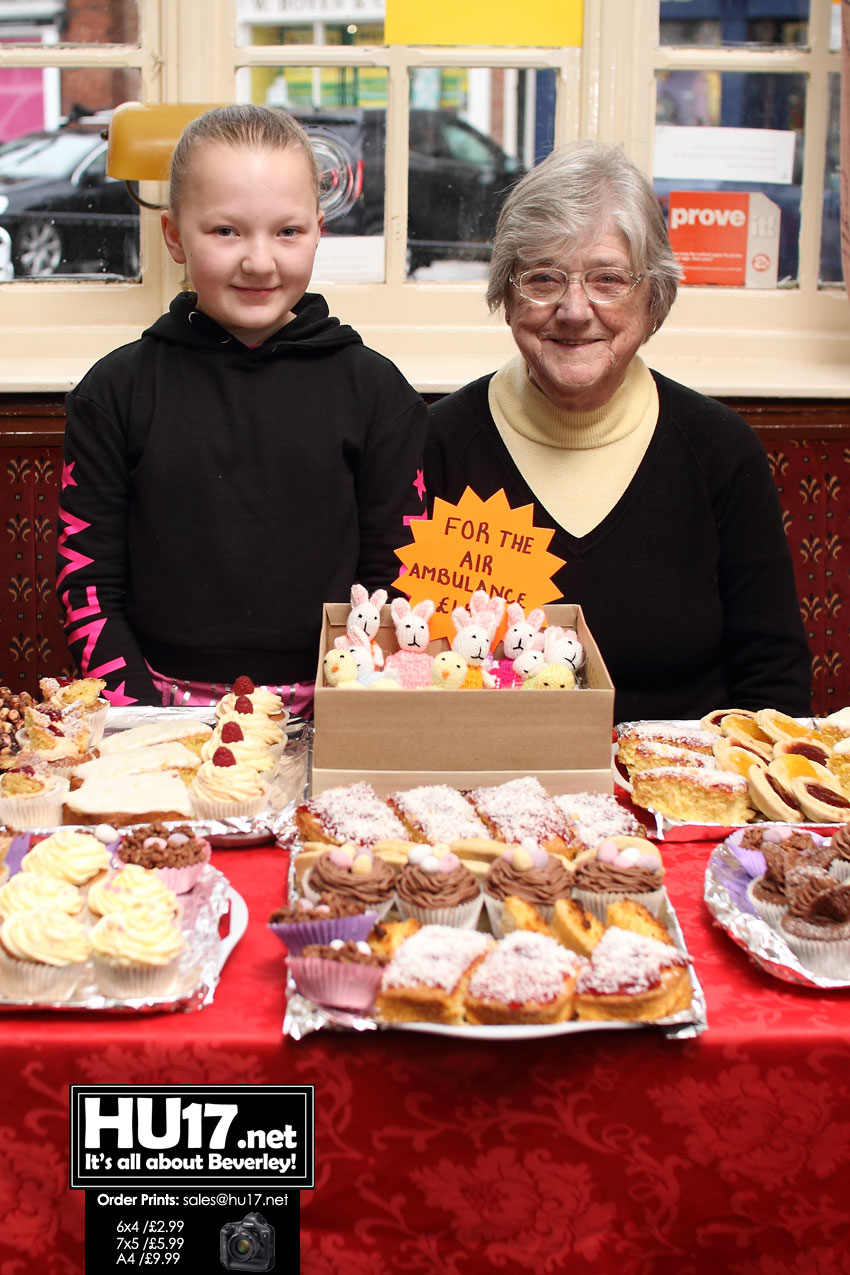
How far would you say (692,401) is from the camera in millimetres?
2246

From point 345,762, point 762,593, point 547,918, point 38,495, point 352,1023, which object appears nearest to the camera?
point 352,1023

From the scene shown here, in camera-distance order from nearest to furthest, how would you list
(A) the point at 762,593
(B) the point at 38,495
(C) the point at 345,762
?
(C) the point at 345,762 < (A) the point at 762,593 < (B) the point at 38,495

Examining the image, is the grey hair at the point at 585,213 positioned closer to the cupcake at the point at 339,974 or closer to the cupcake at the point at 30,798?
the cupcake at the point at 30,798

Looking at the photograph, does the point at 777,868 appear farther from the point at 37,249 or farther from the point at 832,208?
the point at 37,249

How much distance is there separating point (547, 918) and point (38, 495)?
2.19m

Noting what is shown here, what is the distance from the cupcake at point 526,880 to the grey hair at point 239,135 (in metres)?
1.11

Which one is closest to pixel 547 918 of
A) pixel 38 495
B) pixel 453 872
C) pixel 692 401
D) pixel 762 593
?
pixel 453 872

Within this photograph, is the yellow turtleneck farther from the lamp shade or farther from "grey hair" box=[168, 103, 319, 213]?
the lamp shade

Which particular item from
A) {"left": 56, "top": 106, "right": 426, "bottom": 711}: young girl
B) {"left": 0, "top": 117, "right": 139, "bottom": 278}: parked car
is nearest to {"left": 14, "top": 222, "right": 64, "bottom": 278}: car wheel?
{"left": 0, "top": 117, "right": 139, "bottom": 278}: parked car

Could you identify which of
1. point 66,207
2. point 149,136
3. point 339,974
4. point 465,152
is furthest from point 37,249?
point 339,974

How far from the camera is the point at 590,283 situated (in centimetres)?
201

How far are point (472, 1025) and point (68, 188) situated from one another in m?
2.84

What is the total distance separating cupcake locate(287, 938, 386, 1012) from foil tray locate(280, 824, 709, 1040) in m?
0.01

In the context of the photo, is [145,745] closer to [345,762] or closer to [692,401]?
[345,762]
